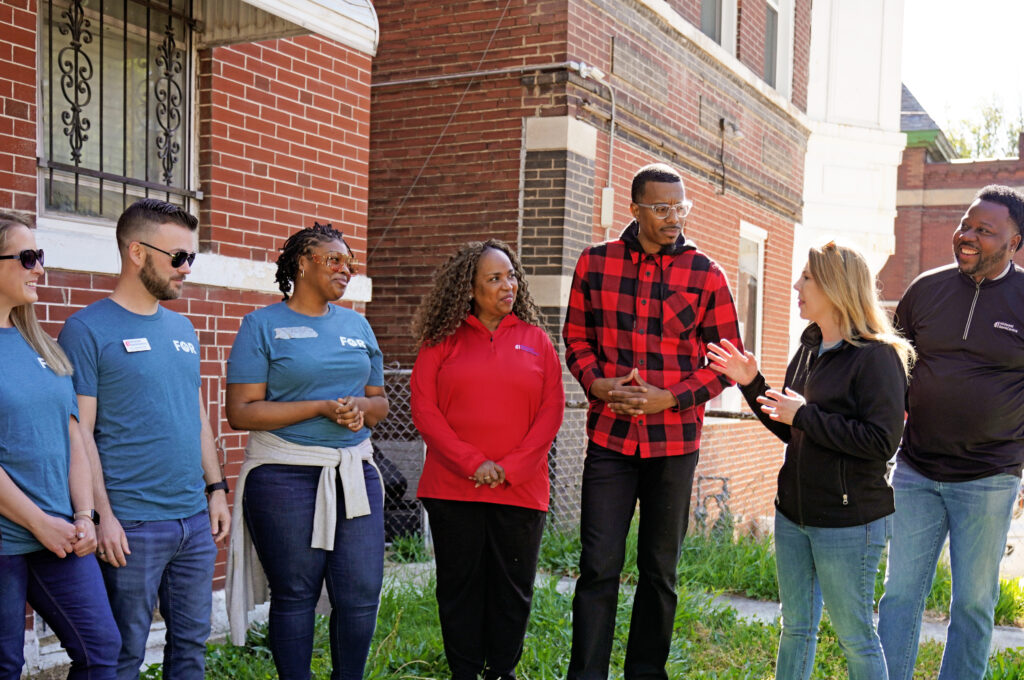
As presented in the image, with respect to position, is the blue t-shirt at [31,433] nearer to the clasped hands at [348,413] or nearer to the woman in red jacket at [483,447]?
the clasped hands at [348,413]

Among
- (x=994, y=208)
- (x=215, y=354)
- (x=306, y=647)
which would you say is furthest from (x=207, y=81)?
(x=994, y=208)

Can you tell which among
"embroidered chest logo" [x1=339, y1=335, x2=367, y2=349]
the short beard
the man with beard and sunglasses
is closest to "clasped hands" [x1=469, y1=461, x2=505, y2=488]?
"embroidered chest logo" [x1=339, y1=335, x2=367, y2=349]

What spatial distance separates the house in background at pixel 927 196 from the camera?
84.1 ft

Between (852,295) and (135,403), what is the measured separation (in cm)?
261

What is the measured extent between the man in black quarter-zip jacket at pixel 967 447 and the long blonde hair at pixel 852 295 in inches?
21.3

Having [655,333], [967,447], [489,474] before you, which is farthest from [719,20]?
[489,474]

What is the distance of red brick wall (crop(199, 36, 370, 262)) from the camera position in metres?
5.50

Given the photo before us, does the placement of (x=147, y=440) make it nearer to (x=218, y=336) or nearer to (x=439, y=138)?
(x=218, y=336)

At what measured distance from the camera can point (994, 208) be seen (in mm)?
4016

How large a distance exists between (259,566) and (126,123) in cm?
270

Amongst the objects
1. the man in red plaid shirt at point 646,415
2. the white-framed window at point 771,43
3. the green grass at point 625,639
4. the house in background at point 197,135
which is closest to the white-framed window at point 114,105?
the house in background at point 197,135

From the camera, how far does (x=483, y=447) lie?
4.18m

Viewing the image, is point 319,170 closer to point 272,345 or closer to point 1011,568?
point 272,345

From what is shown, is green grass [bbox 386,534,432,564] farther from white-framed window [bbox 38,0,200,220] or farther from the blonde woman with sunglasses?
the blonde woman with sunglasses
